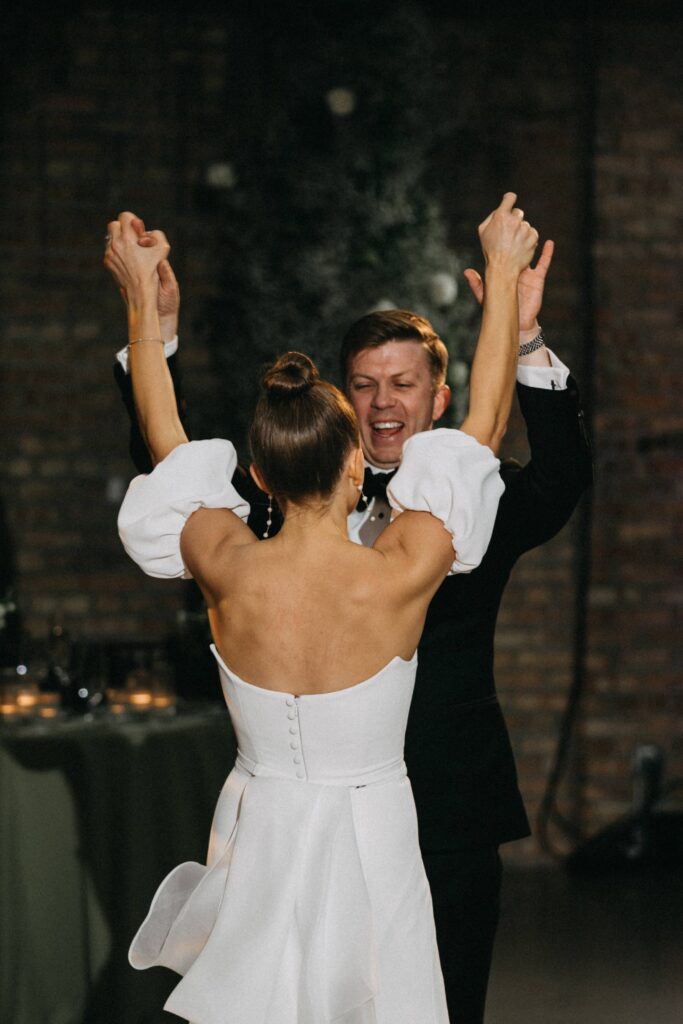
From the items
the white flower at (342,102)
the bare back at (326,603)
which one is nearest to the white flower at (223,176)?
the white flower at (342,102)

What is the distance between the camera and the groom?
2.12m

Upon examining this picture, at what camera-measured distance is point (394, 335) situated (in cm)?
240

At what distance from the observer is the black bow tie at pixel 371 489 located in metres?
2.31

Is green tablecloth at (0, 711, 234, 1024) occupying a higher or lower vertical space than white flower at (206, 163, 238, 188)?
lower

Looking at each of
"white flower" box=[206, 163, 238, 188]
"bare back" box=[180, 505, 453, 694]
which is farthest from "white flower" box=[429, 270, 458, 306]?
"bare back" box=[180, 505, 453, 694]

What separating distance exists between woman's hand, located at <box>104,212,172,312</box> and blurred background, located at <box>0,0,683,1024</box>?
2.10 metres

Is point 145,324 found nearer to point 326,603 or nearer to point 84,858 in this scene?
point 326,603

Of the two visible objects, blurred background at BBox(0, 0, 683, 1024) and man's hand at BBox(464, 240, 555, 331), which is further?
blurred background at BBox(0, 0, 683, 1024)

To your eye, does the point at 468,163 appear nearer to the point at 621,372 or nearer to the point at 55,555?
the point at 621,372

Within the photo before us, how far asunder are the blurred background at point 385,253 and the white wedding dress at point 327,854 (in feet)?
7.82

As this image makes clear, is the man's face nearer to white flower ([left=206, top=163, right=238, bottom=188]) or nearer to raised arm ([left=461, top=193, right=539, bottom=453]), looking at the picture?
raised arm ([left=461, top=193, right=539, bottom=453])

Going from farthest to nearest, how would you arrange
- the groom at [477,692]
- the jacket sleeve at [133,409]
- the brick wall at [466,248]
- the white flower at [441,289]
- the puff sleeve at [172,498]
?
1. the brick wall at [466,248]
2. the white flower at [441,289]
3. the jacket sleeve at [133,409]
4. the groom at [477,692]
5. the puff sleeve at [172,498]

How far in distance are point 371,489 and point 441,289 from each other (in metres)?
1.94

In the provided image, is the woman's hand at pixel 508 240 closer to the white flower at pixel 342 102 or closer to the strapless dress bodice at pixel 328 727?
the strapless dress bodice at pixel 328 727
